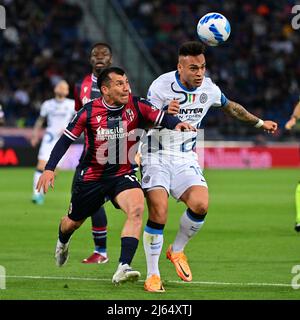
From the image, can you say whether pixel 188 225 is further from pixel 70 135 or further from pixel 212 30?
pixel 212 30

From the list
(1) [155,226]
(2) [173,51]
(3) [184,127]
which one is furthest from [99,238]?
(2) [173,51]

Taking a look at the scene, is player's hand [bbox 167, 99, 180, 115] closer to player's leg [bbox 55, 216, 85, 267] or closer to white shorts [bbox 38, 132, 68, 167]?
player's leg [bbox 55, 216, 85, 267]

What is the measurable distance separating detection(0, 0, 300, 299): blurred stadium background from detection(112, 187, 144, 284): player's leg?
18051mm

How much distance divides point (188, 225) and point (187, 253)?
2224 millimetres

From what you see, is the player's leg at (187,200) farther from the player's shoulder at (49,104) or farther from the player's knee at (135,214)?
the player's shoulder at (49,104)

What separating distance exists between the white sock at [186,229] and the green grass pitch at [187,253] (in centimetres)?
37

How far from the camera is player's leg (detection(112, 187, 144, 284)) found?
30.3ft

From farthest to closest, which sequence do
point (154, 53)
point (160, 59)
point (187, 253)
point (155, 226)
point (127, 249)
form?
point (154, 53)
point (160, 59)
point (187, 253)
point (155, 226)
point (127, 249)

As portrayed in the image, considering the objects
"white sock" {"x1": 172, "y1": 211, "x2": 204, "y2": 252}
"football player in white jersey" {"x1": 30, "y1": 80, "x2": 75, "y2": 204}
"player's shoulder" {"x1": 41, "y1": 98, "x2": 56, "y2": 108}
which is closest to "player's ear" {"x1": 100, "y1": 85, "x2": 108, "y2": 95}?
"white sock" {"x1": 172, "y1": 211, "x2": 204, "y2": 252}

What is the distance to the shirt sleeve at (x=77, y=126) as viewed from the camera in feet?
32.4

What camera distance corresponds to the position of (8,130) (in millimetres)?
30328

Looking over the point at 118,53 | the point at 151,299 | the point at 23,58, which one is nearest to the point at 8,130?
the point at 23,58

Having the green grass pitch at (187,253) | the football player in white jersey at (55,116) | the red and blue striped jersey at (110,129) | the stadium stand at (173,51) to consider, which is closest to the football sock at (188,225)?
the green grass pitch at (187,253)

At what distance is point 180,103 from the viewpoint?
10383 millimetres
